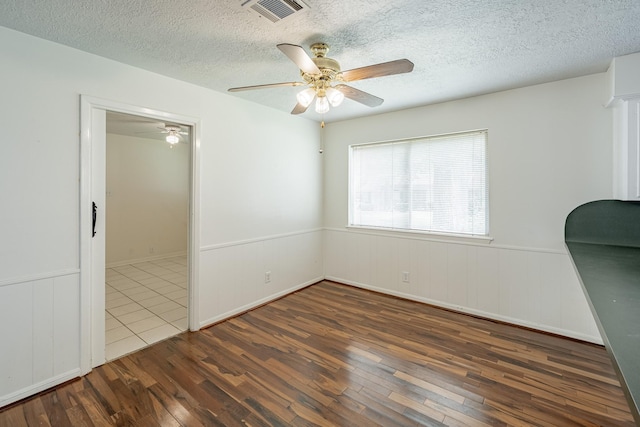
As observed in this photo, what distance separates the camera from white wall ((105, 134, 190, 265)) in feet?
17.6

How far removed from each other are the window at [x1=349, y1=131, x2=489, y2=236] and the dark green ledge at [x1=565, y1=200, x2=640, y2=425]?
0.85m

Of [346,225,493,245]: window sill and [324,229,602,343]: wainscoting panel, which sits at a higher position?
[346,225,493,245]: window sill

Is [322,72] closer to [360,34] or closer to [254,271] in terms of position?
[360,34]

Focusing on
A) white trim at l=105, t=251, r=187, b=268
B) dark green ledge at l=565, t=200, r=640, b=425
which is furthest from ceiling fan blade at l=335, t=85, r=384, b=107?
white trim at l=105, t=251, r=187, b=268

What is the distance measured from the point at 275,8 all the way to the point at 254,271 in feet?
9.01

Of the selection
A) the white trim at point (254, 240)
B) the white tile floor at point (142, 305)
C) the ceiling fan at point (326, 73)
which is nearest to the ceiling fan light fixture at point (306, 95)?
the ceiling fan at point (326, 73)

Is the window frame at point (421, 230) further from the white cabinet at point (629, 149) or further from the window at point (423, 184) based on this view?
the white cabinet at point (629, 149)

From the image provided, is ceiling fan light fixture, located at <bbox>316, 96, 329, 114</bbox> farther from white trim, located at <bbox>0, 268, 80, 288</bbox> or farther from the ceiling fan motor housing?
white trim, located at <bbox>0, 268, 80, 288</bbox>

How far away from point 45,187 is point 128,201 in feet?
12.7

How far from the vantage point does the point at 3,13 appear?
1.77 meters

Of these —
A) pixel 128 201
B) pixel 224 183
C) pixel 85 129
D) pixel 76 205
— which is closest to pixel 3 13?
pixel 85 129

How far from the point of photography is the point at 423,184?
3.72m

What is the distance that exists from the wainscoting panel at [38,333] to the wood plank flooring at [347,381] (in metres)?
0.12

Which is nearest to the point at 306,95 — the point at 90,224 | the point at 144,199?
the point at 90,224
